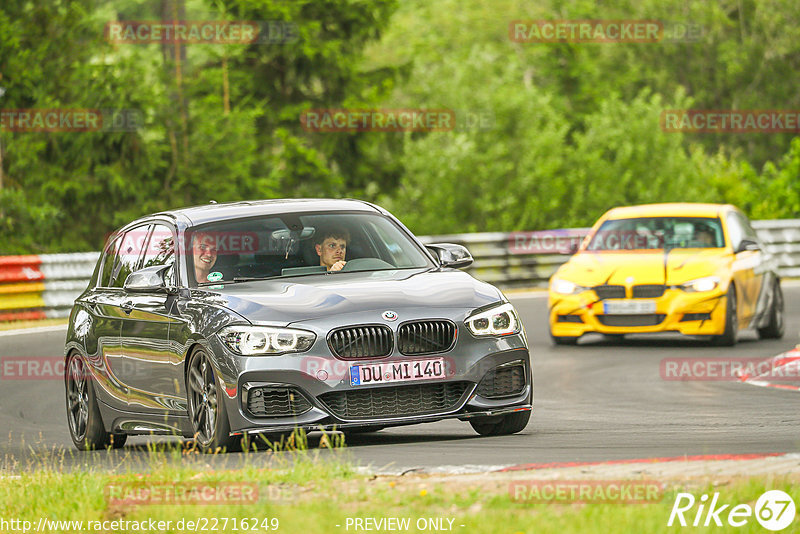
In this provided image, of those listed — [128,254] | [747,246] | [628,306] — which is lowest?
[628,306]

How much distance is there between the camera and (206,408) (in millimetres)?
9492

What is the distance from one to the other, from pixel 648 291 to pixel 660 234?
1.36m

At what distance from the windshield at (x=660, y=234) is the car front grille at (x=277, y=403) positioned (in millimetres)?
9926

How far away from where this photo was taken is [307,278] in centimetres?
999

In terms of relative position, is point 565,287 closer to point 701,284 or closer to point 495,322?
point 701,284

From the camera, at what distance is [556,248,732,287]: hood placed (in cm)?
1745

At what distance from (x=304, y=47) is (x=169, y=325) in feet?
94.5

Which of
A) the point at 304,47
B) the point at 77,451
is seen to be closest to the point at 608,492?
the point at 77,451

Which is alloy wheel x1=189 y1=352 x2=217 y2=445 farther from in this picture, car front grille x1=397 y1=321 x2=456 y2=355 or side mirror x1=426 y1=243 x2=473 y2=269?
side mirror x1=426 y1=243 x2=473 y2=269

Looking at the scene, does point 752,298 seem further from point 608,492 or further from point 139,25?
point 139,25

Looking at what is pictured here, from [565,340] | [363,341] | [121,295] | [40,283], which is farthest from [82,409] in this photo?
[40,283]

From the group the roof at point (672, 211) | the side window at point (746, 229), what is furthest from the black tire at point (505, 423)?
the side window at point (746, 229)

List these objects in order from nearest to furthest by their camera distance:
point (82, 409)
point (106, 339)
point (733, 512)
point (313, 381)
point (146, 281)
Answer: point (733, 512) → point (313, 381) → point (146, 281) → point (106, 339) → point (82, 409)

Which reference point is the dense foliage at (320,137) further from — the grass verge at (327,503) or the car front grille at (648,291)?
the grass verge at (327,503)
